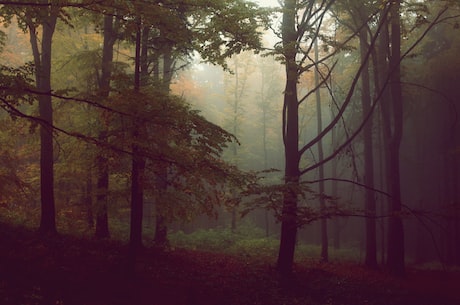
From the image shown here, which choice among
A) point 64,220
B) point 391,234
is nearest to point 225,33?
point 391,234

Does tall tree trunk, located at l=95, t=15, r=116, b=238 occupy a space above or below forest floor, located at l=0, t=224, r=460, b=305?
above

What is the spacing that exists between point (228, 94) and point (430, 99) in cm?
1608

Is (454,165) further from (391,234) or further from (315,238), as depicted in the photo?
(315,238)

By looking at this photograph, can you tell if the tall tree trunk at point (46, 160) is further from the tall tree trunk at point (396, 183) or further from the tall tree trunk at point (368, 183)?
the tall tree trunk at point (368, 183)

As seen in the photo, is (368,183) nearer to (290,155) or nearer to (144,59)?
(290,155)

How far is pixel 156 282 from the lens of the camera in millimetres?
9555

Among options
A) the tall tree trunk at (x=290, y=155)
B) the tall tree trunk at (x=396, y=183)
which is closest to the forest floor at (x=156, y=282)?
the tall tree trunk at (x=290, y=155)

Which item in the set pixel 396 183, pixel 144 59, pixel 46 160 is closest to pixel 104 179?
pixel 46 160

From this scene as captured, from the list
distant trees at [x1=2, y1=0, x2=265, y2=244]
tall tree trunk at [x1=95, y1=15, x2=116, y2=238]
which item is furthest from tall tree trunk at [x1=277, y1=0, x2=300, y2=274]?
tall tree trunk at [x1=95, y1=15, x2=116, y2=238]

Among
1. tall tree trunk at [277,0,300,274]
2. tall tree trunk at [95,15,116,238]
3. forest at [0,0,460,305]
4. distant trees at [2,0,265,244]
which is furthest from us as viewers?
tall tree trunk at [95,15,116,238]

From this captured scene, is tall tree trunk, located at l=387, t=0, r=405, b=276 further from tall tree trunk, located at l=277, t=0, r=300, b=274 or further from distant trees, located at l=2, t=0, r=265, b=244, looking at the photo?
distant trees, located at l=2, t=0, r=265, b=244

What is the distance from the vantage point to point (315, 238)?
38.4 metres

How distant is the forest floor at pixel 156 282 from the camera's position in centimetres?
805

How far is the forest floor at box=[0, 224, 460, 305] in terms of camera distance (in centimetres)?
805
